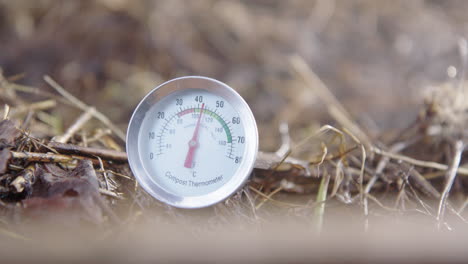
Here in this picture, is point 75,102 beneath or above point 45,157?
above

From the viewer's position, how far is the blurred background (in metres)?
3.33

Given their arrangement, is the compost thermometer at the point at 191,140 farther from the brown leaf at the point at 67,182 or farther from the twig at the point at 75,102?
the twig at the point at 75,102

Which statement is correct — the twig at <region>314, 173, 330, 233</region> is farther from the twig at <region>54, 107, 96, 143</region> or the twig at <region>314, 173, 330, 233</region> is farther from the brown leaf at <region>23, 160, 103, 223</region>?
the twig at <region>54, 107, 96, 143</region>

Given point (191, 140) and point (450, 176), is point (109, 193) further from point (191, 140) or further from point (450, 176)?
point (450, 176)

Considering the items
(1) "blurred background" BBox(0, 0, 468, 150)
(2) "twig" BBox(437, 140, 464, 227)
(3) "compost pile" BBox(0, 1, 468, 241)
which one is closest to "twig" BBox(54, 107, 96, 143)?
(3) "compost pile" BBox(0, 1, 468, 241)

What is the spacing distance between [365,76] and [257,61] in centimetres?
89

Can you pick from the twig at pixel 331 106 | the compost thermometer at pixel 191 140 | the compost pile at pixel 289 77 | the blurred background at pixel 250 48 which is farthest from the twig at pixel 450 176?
the blurred background at pixel 250 48

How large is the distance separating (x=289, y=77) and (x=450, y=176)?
2164 millimetres

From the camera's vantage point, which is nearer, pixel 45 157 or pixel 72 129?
pixel 45 157

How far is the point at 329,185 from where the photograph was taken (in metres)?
1.56

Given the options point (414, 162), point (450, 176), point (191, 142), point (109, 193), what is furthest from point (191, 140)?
point (450, 176)

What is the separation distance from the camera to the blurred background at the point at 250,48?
3.33m

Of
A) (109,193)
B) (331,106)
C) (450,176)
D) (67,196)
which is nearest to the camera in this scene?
(67,196)

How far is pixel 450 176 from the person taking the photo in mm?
1537
